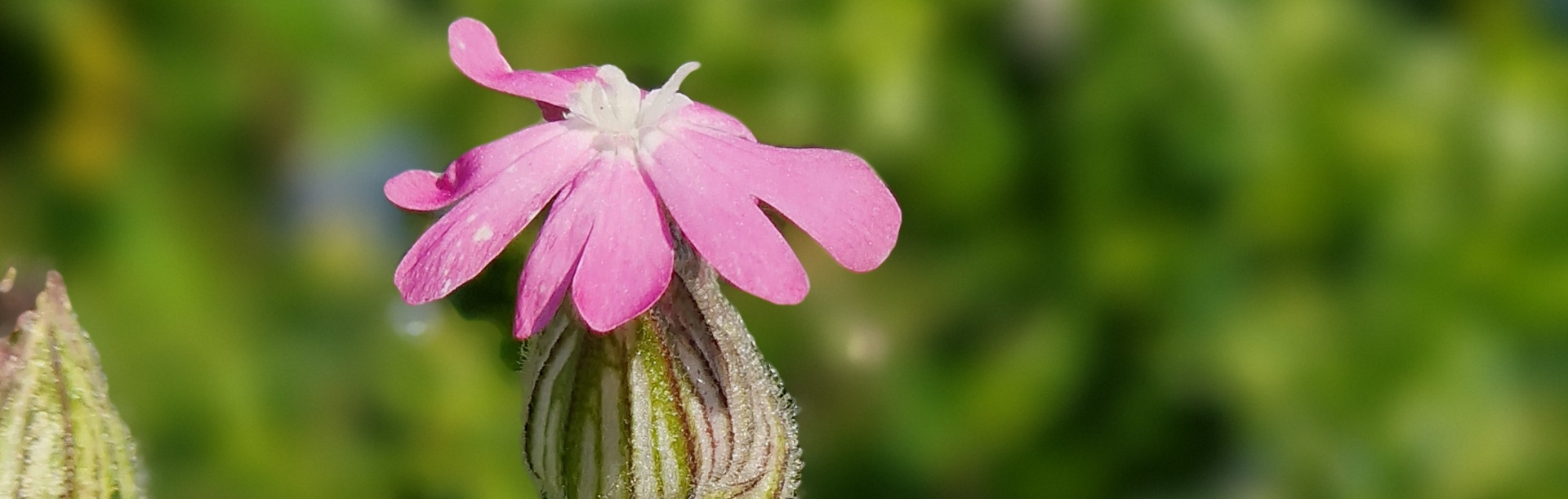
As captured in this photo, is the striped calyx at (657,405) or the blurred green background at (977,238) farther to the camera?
the blurred green background at (977,238)

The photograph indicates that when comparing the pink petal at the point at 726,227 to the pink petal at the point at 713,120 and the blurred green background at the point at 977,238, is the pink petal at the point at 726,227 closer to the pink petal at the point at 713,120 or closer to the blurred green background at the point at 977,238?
the pink petal at the point at 713,120

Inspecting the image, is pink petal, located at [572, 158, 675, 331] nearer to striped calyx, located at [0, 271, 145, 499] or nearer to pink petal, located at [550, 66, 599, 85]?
pink petal, located at [550, 66, 599, 85]

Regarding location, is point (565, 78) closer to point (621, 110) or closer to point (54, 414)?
point (621, 110)

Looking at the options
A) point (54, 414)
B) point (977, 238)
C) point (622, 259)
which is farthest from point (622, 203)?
point (977, 238)

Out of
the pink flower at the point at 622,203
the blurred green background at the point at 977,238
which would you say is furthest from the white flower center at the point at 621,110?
the blurred green background at the point at 977,238

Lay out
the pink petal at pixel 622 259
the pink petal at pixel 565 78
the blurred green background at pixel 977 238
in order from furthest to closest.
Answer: the blurred green background at pixel 977 238
the pink petal at pixel 565 78
the pink petal at pixel 622 259

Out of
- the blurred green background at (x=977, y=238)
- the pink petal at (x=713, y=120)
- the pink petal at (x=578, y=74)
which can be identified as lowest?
the blurred green background at (x=977, y=238)

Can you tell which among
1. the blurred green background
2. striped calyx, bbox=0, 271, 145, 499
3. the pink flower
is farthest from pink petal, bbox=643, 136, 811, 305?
the blurred green background
